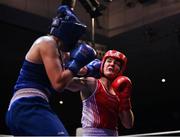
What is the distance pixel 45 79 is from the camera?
2.09 meters

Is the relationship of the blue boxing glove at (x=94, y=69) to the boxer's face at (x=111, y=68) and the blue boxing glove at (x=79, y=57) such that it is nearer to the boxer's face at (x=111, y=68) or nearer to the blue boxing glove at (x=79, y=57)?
the boxer's face at (x=111, y=68)

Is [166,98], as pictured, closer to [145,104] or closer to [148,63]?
[145,104]

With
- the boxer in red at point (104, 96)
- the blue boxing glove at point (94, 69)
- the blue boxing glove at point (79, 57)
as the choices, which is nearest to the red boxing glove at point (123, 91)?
the boxer in red at point (104, 96)

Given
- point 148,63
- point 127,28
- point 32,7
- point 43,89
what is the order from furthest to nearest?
point 148,63 → point 127,28 → point 32,7 → point 43,89

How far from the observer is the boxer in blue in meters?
1.96

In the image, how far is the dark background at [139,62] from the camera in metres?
6.37

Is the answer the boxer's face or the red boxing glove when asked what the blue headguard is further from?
the red boxing glove

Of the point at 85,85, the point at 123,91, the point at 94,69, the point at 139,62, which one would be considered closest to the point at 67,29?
Answer: the point at 85,85

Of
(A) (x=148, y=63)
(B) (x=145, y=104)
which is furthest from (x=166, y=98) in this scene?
(A) (x=148, y=63)

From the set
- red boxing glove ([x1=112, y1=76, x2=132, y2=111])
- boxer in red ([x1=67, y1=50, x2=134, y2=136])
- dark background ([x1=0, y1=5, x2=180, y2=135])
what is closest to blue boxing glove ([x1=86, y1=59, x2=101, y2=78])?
boxer in red ([x1=67, y1=50, x2=134, y2=136])

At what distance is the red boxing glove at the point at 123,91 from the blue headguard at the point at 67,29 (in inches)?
37.4

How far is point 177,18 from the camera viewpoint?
6.25m

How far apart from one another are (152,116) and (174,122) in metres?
0.97

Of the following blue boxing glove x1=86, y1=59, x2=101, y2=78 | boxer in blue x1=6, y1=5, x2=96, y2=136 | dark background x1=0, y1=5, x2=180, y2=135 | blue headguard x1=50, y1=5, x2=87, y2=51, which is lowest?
boxer in blue x1=6, y1=5, x2=96, y2=136
